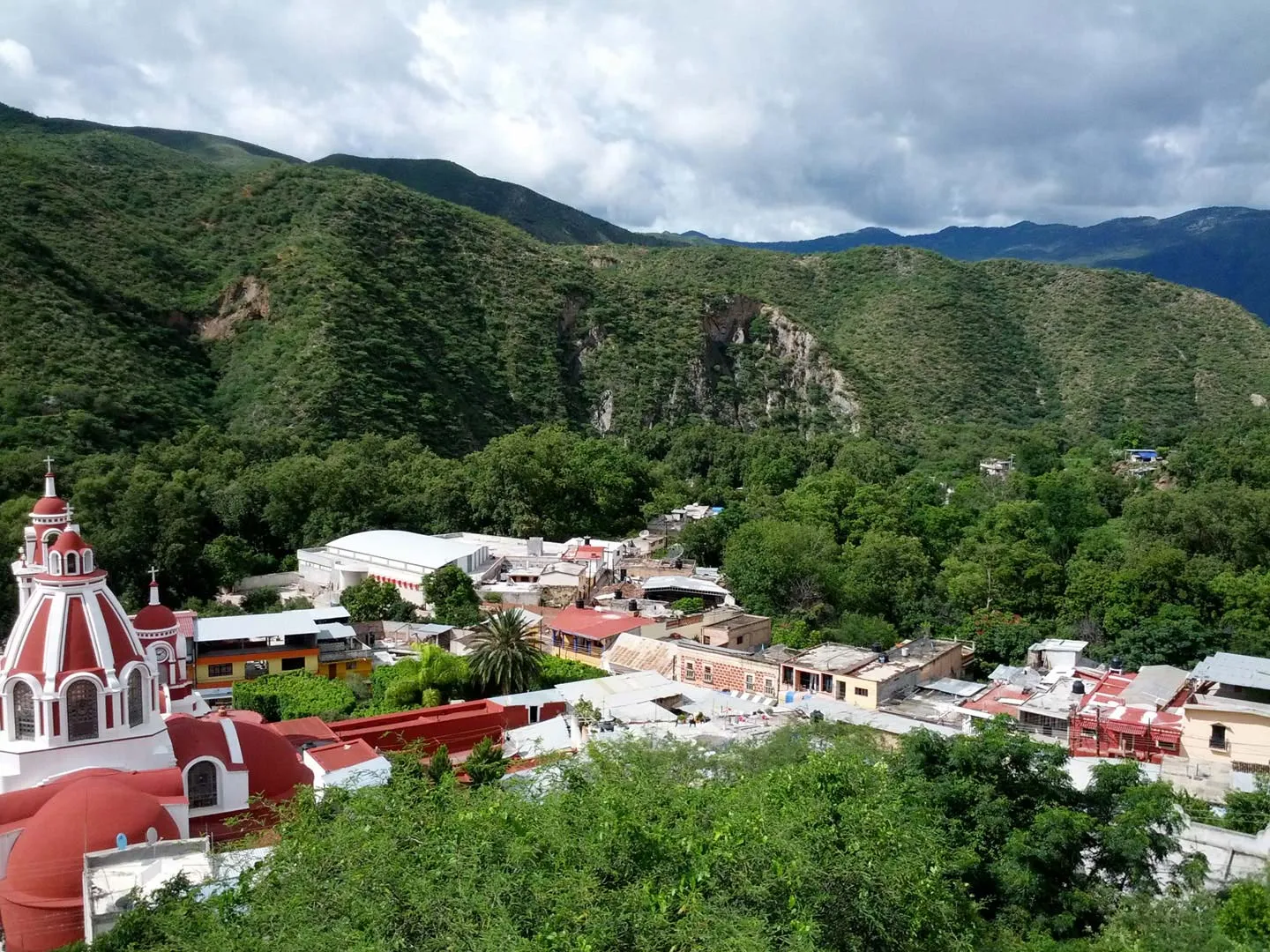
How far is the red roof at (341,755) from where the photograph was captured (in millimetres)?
21422

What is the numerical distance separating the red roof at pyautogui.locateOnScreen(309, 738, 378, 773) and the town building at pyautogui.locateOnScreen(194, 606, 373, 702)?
38.1 ft

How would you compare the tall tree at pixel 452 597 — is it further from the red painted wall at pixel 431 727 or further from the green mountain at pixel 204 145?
the green mountain at pixel 204 145

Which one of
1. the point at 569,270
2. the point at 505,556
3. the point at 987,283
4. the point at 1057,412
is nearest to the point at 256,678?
the point at 505,556

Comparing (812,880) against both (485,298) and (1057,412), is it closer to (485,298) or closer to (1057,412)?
(485,298)

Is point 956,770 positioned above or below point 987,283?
below

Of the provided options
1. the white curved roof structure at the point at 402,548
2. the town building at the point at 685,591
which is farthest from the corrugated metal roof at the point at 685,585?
the white curved roof structure at the point at 402,548

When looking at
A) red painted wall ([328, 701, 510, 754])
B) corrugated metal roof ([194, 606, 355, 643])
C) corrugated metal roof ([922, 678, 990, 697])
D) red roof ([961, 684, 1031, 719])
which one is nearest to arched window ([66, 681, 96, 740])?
A: red painted wall ([328, 701, 510, 754])

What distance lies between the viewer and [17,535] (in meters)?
37.8

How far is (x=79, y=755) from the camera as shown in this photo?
17.5 meters

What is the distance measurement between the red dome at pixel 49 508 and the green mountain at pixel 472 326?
114 feet

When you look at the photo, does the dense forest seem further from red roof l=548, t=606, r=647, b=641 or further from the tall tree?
the tall tree

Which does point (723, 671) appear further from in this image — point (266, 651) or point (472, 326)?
point (472, 326)

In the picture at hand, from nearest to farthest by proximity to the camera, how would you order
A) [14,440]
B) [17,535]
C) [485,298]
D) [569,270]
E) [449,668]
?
[449,668]
[17,535]
[14,440]
[485,298]
[569,270]

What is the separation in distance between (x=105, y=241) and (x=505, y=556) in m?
42.2
